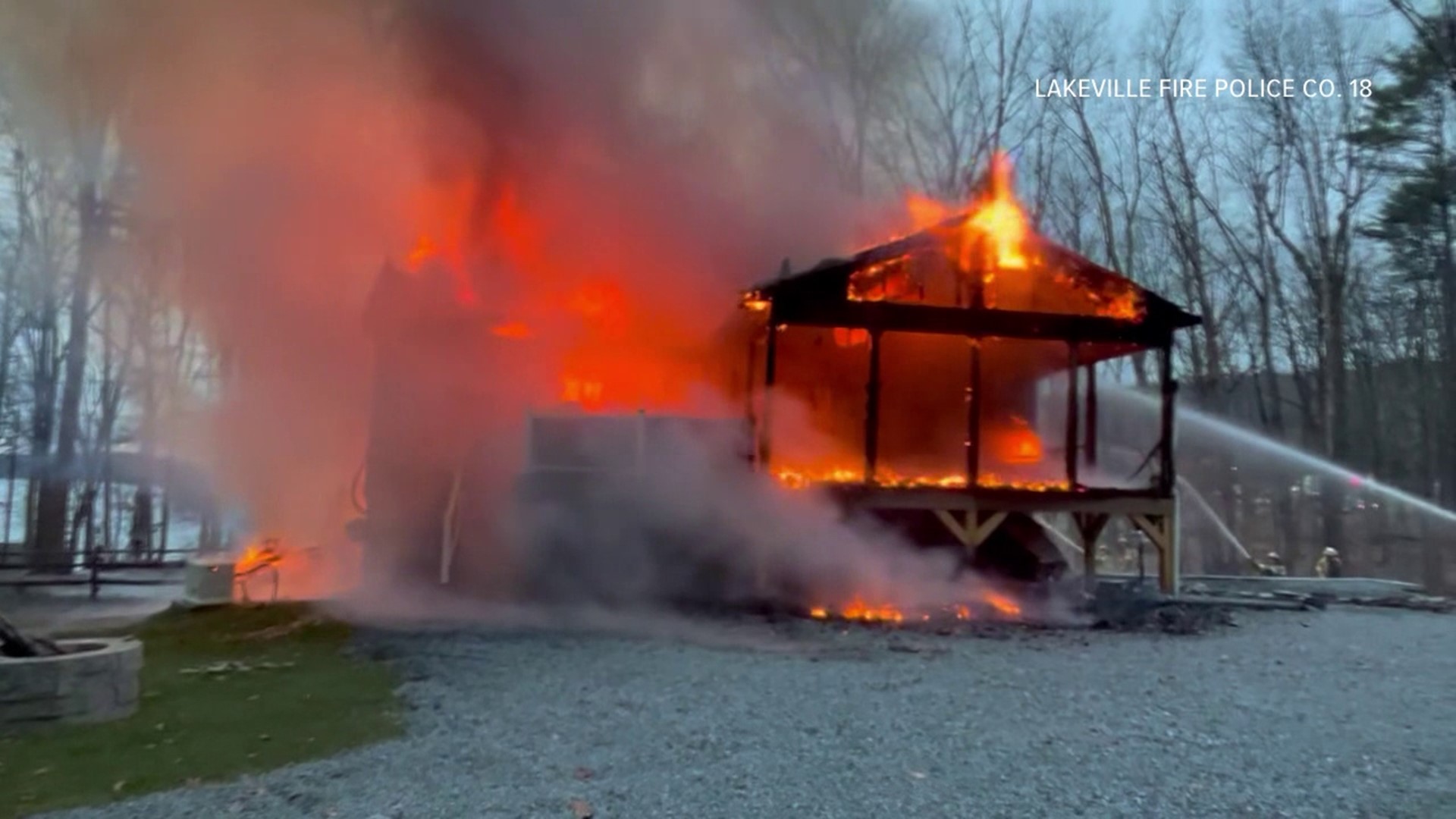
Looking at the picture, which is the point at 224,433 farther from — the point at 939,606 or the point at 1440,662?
the point at 1440,662

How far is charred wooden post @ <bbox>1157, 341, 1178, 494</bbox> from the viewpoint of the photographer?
464 inches

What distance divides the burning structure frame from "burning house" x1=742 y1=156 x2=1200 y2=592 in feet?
0.06

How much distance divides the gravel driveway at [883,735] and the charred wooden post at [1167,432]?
3.31 meters

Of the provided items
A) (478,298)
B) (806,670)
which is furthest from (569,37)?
(806,670)

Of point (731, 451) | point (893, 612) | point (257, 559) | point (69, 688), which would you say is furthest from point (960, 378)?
point (69, 688)

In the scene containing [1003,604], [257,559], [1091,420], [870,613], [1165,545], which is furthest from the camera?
[1091,420]

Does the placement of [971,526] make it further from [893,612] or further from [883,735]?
[883,735]

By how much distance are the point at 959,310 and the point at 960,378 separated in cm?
229

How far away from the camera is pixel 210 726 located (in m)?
5.51

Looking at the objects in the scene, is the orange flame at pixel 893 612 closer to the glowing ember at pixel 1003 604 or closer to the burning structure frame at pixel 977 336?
the glowing ember at pixel 1003 604

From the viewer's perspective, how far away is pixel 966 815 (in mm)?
3916

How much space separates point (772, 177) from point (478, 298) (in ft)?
21.4

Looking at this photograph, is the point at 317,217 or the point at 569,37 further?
the point at 317,217

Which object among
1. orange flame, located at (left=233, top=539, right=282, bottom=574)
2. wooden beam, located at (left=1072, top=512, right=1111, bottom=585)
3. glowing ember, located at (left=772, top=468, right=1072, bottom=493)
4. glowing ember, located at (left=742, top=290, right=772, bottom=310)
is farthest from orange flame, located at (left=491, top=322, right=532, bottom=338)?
wooden beam, located at (left=1072, top=512, right=1111, bottom=585)
